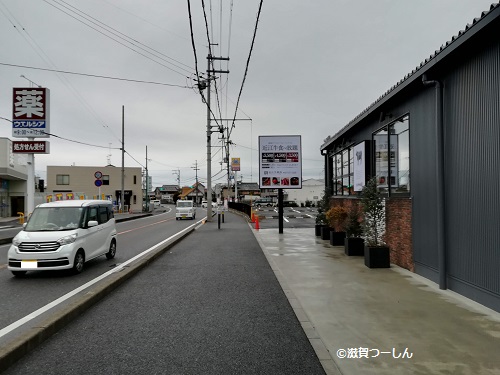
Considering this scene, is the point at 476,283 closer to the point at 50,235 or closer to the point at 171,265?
the point at 171,265

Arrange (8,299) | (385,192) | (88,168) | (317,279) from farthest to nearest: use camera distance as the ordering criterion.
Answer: (88,168)
(385,192)
(317,279)
(8,299)

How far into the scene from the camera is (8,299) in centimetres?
645

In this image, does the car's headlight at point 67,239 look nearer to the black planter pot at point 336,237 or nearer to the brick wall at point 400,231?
the brick wall at point 400,231

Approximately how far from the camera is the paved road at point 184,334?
382 centimetres

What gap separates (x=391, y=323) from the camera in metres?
4.93

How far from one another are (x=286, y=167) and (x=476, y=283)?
13243 millimetres

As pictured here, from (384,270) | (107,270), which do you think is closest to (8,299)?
(107,270)

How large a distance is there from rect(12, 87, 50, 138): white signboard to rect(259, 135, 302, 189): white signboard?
14.4 m

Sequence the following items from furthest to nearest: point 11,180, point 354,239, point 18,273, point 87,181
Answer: point 87,181
point 11,180
point 354,239
point 18,273

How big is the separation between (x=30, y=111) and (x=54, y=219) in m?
17.3

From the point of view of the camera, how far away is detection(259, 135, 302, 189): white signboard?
18531 millimetres

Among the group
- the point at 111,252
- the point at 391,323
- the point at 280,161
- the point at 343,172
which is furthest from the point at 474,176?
the point at 280,161

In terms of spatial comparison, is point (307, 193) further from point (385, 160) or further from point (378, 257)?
point (378, 257)

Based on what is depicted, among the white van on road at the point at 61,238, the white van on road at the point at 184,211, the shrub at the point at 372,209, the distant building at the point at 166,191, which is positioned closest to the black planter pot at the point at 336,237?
the shrub at the point at 372,209
